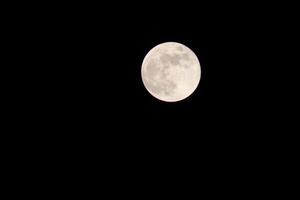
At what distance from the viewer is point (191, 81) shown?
6.71 metres

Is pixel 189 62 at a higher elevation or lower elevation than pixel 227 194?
higher

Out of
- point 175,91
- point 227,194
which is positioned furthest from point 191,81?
point 227,194

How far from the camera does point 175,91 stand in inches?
264

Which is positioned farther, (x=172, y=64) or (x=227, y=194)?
(x=227, y=194)

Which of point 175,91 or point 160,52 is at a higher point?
point 160,52

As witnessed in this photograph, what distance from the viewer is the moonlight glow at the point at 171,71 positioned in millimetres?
6664

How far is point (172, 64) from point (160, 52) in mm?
375

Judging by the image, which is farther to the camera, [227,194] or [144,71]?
[227,194]

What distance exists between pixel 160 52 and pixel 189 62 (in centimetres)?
61

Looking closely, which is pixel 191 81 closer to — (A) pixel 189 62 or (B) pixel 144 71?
(A) pixel 189 62

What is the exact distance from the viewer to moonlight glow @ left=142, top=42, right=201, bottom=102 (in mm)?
6664

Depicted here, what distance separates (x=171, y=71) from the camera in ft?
21.9

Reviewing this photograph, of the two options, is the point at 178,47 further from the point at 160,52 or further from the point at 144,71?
the point at 144,71

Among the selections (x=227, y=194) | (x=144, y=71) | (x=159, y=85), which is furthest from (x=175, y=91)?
(x=227, y=194)
